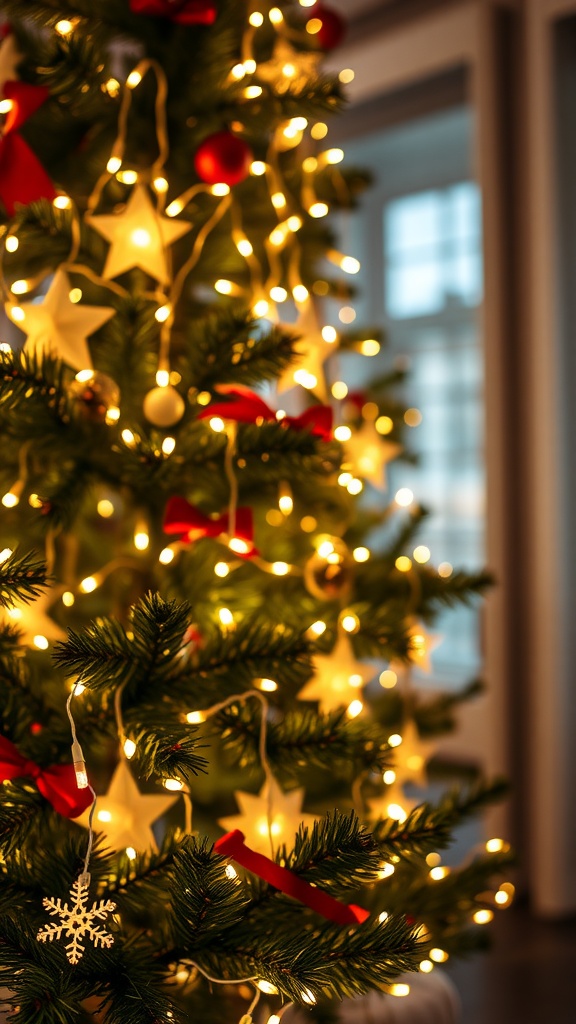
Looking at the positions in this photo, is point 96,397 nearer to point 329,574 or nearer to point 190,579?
point 190,579

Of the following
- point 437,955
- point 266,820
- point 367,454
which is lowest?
point 437,955

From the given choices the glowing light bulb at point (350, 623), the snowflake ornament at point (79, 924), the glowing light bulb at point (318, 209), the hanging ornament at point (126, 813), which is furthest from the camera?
the glowing light bulb at point (318, 209)

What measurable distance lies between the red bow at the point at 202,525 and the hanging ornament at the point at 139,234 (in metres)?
0.21

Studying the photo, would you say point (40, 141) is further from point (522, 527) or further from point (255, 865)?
point (522, 527)

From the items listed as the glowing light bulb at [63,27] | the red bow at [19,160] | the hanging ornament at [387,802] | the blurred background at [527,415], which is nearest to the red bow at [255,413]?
the red bow at [19,160]

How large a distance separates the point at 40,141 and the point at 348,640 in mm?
625

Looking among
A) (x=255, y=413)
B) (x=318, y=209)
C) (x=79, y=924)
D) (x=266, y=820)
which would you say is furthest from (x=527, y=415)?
(x=79, y=924)

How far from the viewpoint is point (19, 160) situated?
0.89m

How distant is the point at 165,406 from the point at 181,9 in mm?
392

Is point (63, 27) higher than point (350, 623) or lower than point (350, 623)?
higher

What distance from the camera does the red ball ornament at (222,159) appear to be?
959 millimetres

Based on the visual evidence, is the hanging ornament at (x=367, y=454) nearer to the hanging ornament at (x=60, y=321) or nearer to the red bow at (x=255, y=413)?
the red bow at (x=255, y=413)

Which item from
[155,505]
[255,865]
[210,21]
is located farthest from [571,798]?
[210,21]

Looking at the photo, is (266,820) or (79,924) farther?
(266,820)
